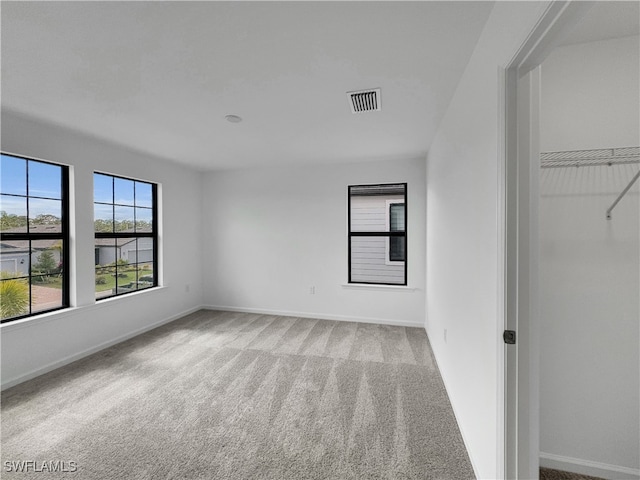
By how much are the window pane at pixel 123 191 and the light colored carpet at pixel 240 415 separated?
1879 millimetres

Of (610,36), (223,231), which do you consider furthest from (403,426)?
(223,231)

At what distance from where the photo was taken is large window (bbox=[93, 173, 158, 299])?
3.32 m

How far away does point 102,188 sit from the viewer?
3.34 meters

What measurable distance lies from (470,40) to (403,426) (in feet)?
8.01

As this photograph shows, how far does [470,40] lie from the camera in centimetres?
148

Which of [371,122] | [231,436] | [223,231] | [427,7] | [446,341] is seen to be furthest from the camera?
[223,231]

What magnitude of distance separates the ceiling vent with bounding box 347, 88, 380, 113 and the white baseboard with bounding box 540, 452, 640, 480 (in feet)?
8.40

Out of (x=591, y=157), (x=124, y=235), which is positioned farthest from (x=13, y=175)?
(x=591, y=157)

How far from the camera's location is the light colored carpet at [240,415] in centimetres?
160

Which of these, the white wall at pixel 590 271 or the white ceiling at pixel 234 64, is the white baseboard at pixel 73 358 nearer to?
the white ceiling at pixel 234 64

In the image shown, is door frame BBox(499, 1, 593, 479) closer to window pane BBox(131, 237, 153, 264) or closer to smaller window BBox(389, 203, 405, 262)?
smaller window BBox(389, 203, 405, 262)

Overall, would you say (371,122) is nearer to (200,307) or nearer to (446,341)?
(446,341)

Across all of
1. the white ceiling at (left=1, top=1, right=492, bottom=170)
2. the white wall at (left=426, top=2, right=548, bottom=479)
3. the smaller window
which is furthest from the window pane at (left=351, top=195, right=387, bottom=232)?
the white wall at (left=426, top=2, right=548, bottom=479)

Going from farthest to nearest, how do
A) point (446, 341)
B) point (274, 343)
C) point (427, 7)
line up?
point (274, 343)
point (446, 341)
point (427, 7)
